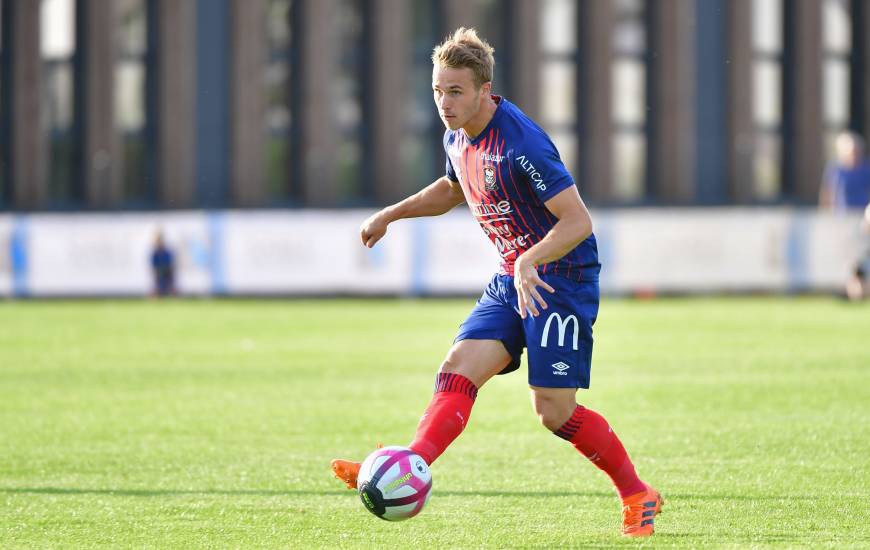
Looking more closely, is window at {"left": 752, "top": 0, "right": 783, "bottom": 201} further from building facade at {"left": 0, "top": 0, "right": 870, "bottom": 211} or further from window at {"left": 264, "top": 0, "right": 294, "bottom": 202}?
window at {"left": 264, "top": 0, "right": 294, "bottom": 202}

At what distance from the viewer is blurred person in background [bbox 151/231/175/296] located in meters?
28.3

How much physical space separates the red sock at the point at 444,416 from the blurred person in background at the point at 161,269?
2254 centimetres

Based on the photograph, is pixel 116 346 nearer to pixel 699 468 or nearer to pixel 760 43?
pixel 699 468

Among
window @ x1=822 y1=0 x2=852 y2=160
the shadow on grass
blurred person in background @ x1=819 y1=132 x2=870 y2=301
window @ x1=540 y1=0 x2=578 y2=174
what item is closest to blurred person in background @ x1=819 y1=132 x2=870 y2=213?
blurred person in background @ x1=819 y1=132 x2=870 y2=301

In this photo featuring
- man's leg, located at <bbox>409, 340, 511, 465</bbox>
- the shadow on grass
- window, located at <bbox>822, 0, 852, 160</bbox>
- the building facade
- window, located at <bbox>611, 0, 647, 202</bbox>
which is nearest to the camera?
man's leg, located at <bbox>409, 340, 511, 465</bbox>

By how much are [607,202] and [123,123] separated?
11.6 m

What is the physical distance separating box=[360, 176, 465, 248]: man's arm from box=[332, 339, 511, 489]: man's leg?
754 mm

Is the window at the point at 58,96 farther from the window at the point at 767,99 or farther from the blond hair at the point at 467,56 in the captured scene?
the blond hair at the point at 467,56

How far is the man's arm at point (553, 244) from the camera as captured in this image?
235 inches

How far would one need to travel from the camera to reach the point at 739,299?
27.9 metres

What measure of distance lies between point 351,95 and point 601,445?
32341mm

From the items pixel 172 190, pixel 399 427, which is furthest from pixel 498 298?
pixel 172 190

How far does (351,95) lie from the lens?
3834 cm

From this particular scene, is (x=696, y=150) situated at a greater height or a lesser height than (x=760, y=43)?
lesser
